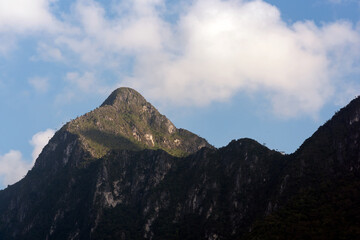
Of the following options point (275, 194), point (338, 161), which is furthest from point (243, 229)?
point (338, 161)

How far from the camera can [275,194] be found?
198500 mm

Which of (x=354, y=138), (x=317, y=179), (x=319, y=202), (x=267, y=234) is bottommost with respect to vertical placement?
(x=267, y=234)

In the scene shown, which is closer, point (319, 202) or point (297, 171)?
point (319, 202)

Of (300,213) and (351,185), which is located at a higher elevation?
(351,185)

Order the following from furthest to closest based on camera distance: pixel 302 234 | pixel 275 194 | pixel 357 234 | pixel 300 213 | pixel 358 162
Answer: pixel 275 194
pixel 358 162
pixel 300 213
pixel 302 234
pixel 357 234

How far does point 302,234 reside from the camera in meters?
156

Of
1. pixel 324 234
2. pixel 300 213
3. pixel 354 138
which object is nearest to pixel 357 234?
pixel 324 234

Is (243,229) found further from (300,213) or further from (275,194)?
(300,213)

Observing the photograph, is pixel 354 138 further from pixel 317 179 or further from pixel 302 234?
pixel 302 234

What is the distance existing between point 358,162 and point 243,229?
163ft

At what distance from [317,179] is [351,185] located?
788 inches

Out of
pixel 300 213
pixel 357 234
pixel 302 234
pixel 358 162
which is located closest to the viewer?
pixel 357 234

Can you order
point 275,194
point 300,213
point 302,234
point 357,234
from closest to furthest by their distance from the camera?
point 357,234 < point 302,234 < point 300,213 < point 275,194

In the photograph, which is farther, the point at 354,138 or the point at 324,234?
the point at 354,138
